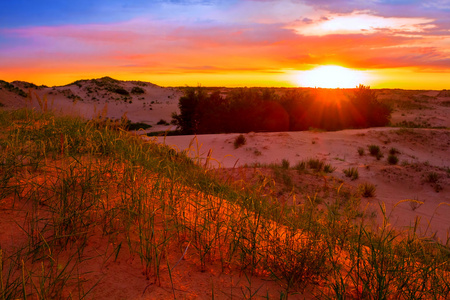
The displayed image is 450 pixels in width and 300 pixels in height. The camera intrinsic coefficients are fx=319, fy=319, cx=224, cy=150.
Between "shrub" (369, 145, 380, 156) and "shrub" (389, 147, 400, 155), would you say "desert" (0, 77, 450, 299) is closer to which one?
"shrub" (369, 145, 380, 156)

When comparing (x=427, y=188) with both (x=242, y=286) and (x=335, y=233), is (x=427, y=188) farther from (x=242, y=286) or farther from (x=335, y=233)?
(x=242, y=286)

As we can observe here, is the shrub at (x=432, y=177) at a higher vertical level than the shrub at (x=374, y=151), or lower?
lower

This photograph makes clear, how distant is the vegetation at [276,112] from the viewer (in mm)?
19062

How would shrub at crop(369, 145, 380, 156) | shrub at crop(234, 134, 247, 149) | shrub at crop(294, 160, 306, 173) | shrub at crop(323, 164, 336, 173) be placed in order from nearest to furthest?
shrub at crop(294, 160, 306, 173) < shrub at crop(323, 164, 336, 173) < shrub at crop(369, 145, 380, 156) < shrub at crop(234, 134, 247, 149)

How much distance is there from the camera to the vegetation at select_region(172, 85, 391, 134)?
1906cm

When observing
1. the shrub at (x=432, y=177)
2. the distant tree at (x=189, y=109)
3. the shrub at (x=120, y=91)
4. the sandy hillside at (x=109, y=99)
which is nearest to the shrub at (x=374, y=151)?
the shrub at (x=432, y=177)

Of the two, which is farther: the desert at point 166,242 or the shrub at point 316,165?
the shrub at point 316,165

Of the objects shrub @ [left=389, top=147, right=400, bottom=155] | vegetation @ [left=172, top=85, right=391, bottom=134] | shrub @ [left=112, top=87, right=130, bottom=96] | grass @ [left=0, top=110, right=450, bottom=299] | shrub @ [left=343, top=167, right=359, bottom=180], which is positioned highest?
shrub @ [left=112, top=87, right=130, bottom=96]

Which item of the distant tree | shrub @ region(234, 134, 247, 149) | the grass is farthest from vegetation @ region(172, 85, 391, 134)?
the grass

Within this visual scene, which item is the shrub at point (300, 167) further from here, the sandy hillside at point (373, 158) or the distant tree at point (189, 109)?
the distant tree at point (189, 109)

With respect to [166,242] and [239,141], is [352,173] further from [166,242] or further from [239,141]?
[166,242]

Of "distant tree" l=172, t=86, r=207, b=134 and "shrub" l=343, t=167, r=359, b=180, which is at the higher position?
→ "distant tree" l=172, t=86, r=207, b=134

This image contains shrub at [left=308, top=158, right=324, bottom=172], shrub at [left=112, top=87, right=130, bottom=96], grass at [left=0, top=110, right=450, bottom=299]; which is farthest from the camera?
shrub at [left=112, top=87, right=130, bottom=96]

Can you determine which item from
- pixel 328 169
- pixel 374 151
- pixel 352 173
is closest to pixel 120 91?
pixel 374 151
